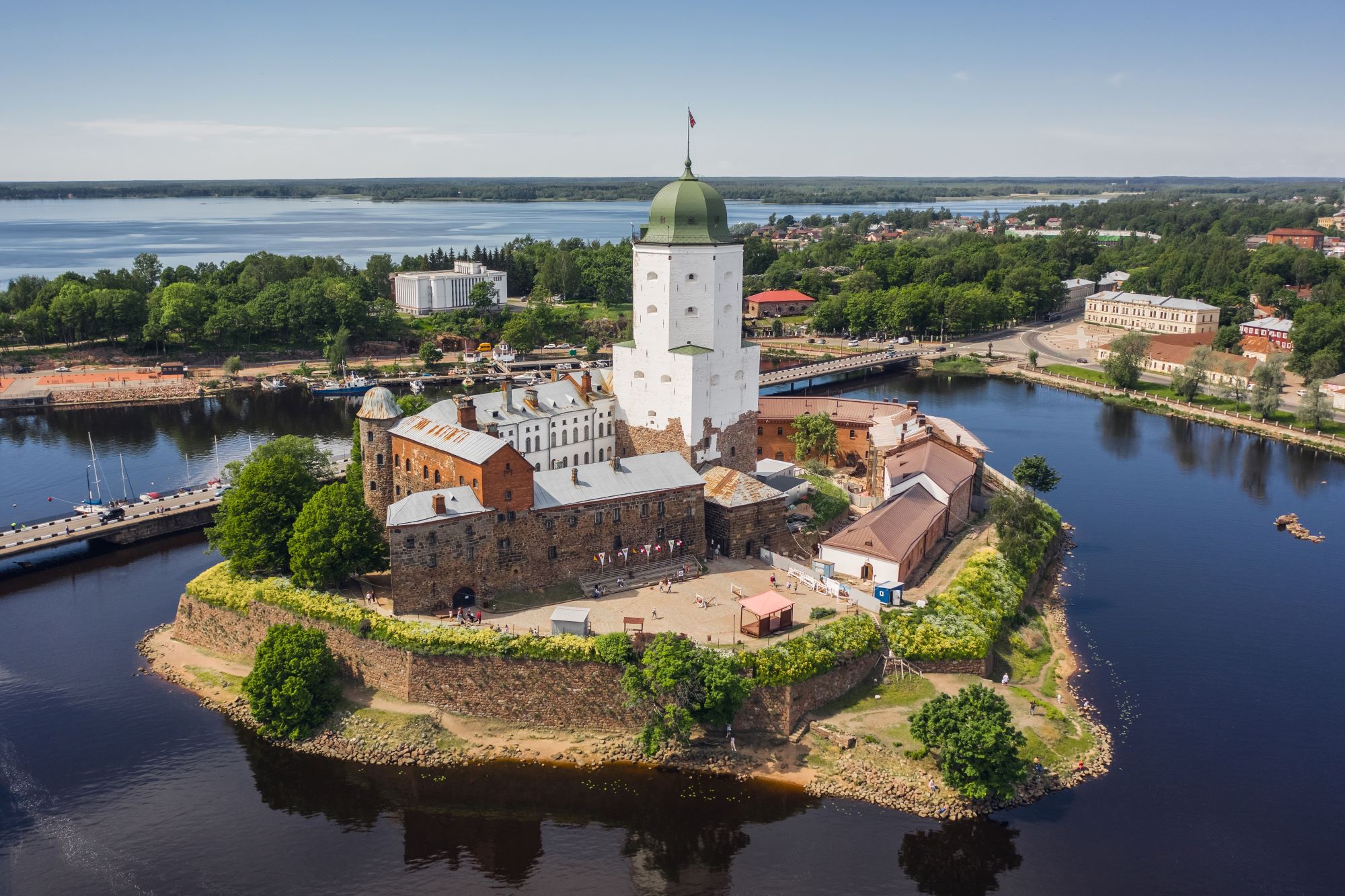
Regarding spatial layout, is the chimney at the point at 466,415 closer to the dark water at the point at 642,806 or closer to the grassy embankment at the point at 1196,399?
the dark water at the point at 642,806

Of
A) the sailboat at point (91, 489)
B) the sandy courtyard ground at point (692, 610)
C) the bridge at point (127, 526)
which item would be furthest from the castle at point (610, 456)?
the sailboat at point (91, 489)

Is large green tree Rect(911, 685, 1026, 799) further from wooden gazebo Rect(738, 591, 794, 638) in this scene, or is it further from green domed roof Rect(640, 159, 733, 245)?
green domed roof Rect(640, 159, 733, 245)

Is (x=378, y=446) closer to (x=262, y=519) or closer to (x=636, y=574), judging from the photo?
(x=262, y=519)

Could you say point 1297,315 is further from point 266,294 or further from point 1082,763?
point 266,294

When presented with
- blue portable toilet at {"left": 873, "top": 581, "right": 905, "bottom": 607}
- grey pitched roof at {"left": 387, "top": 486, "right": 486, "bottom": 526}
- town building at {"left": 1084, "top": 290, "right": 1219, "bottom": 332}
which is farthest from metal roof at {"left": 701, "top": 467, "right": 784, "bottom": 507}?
town building at {"left": 1084, "top": 290, "right": 1219, "bottom": 332}

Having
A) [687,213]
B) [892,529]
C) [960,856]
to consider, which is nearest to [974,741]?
[960,856]

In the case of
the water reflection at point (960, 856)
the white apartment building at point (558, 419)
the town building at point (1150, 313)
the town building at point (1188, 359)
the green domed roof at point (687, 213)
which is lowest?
the water reflection at point (960, 856)

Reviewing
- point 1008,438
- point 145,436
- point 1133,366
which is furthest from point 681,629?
point 1133,366
